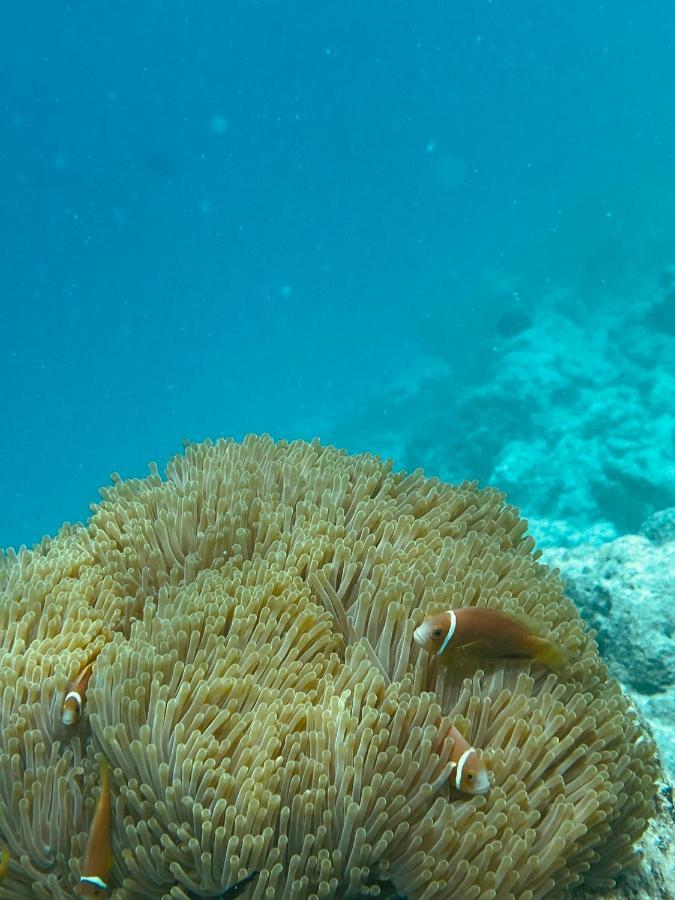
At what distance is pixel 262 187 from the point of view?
9031cm

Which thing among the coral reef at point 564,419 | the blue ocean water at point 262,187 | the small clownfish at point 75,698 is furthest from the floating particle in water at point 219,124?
the small clownfish at point 75,698

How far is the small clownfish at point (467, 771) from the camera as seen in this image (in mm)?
1899

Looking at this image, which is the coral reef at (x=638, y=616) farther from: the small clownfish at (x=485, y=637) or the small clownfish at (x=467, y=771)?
the small clownfish at (x=467, y=771)

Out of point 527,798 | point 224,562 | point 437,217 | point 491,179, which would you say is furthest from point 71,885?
point 491,179

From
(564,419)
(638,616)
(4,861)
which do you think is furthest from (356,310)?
(4,861)

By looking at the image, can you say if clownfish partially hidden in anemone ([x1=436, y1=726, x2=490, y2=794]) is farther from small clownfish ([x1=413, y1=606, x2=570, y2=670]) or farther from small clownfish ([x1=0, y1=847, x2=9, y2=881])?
small clownfish ([x1=0, y1=847, x2=9, y2=881])

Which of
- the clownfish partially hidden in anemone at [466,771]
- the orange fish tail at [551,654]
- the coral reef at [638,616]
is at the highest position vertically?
the coral reef at [638,616]

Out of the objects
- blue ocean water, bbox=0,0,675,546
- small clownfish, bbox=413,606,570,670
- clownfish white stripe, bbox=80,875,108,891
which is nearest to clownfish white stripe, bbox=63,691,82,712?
clownfish white stripe, bbox=80,875,108,891

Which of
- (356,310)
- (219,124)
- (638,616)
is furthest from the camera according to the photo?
(219,124)

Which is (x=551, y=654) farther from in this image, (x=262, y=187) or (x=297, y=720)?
(x=262, y=187)

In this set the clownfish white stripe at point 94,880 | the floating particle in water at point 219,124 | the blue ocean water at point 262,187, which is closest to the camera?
the clownfish white stripe at point 94,880

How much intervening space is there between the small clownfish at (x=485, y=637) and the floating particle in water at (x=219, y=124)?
9917 cm

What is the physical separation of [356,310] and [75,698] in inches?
2627

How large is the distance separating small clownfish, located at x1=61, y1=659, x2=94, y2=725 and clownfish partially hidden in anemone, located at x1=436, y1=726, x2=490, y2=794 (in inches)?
43.7
